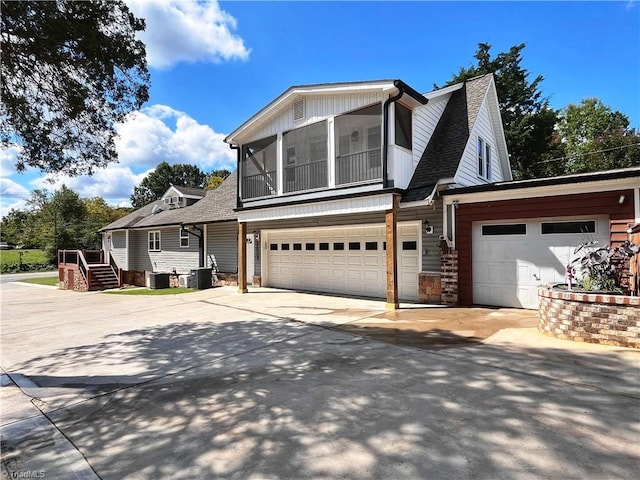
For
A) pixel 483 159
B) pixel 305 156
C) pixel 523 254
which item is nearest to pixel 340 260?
pixel 305 156

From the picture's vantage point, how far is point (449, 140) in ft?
35.6

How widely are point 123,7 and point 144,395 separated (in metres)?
5.75

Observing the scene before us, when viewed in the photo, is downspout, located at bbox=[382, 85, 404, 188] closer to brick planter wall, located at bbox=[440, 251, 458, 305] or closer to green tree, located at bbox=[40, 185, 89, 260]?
brick planter wall, located at bbox=[440, 251, 458, 305]

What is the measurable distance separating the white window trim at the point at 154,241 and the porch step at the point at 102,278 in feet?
8.31

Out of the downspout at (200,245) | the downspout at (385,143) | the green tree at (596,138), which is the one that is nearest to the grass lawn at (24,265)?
the downspout at (200,245)

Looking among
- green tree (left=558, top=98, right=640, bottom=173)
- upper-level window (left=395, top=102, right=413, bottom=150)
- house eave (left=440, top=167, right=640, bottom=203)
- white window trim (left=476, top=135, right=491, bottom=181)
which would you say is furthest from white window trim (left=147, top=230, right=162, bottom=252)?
green tree (left=558, top=98, right=640, bottom=173)

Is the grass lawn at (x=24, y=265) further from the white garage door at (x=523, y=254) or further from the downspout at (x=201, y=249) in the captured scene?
the white garage door at (x=523, y=254)

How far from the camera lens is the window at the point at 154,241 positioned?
70.0 ft

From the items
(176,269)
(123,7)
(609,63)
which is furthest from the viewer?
(176,269)

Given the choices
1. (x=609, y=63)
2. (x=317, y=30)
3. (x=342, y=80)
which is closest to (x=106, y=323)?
(x=342, y=80)

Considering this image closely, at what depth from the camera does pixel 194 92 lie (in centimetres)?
1418

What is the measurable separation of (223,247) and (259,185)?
15.6 ft

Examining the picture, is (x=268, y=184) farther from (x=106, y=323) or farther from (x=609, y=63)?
(x=609, y=63)

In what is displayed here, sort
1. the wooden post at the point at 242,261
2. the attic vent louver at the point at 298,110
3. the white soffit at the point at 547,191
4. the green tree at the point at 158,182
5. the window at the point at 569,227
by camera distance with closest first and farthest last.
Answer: the white soffit at the point at 547,191 → the window at the point at 569,227 → the attic vent louver at the point at 298,110 → the wooden post at the point at 242,261 → the green tree at the point at 158,182
